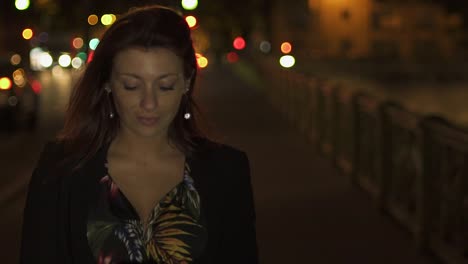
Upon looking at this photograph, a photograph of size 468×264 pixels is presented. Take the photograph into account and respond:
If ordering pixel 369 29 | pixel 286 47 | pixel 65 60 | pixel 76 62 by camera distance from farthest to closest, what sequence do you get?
1. pixel 369 29
2. pixel 76 62
3. pixel 65 60
4. pixel 286 47

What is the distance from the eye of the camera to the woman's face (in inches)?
129

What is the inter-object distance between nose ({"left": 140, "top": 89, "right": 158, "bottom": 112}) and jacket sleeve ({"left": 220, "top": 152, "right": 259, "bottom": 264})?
269 mm

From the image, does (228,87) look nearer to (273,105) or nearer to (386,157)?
(273,105)

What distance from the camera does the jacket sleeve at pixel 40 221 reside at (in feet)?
10.4

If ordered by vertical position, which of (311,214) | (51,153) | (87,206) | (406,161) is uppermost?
(51,153)

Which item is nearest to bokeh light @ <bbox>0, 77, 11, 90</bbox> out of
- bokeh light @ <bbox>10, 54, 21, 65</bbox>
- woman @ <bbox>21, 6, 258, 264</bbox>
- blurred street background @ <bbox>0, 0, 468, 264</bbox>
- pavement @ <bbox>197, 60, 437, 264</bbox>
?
blurred street background @ <bbox>0, 0, 468, 264</bbox>

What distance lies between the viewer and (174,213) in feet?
10.5

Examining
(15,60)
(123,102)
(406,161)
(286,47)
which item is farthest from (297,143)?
(286,47)

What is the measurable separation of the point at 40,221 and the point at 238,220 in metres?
0.54

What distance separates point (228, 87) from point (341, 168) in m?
33.0

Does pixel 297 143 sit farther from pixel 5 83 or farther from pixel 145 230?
pixel 145 230

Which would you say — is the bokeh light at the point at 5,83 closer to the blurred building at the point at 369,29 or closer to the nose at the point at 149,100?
the blurred building at the point at 369,29

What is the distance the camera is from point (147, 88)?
10.8ft

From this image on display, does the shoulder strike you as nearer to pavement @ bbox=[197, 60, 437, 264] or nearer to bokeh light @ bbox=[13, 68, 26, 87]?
pavement @ bbox=[197, 60, 437, 264]
